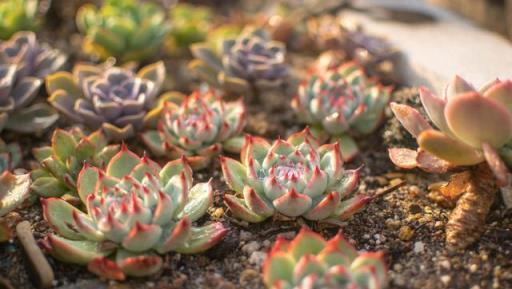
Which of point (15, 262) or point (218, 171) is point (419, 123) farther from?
point (15, 262)

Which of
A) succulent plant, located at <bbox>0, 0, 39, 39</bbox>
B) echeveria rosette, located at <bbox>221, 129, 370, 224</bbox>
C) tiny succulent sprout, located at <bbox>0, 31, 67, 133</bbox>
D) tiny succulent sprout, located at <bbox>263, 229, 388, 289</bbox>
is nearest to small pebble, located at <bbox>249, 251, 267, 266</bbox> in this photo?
echeveria rosette, located at <bbox>221, 129, 370, 224</bbox>

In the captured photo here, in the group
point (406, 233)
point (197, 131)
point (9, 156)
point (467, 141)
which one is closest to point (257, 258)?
point (406, 233)

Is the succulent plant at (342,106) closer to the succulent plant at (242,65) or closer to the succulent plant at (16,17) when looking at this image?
the succulent plant at (242,65)

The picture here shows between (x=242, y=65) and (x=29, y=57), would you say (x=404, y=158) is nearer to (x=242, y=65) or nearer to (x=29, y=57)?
(x=242, y=65)

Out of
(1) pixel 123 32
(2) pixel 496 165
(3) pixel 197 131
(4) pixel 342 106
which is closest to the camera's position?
(2) pixel 496 165

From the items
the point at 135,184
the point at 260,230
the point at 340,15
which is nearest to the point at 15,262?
the point at 135,184

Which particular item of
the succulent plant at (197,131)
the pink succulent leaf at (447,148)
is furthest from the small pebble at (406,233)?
the succulent plant at (197,131)
